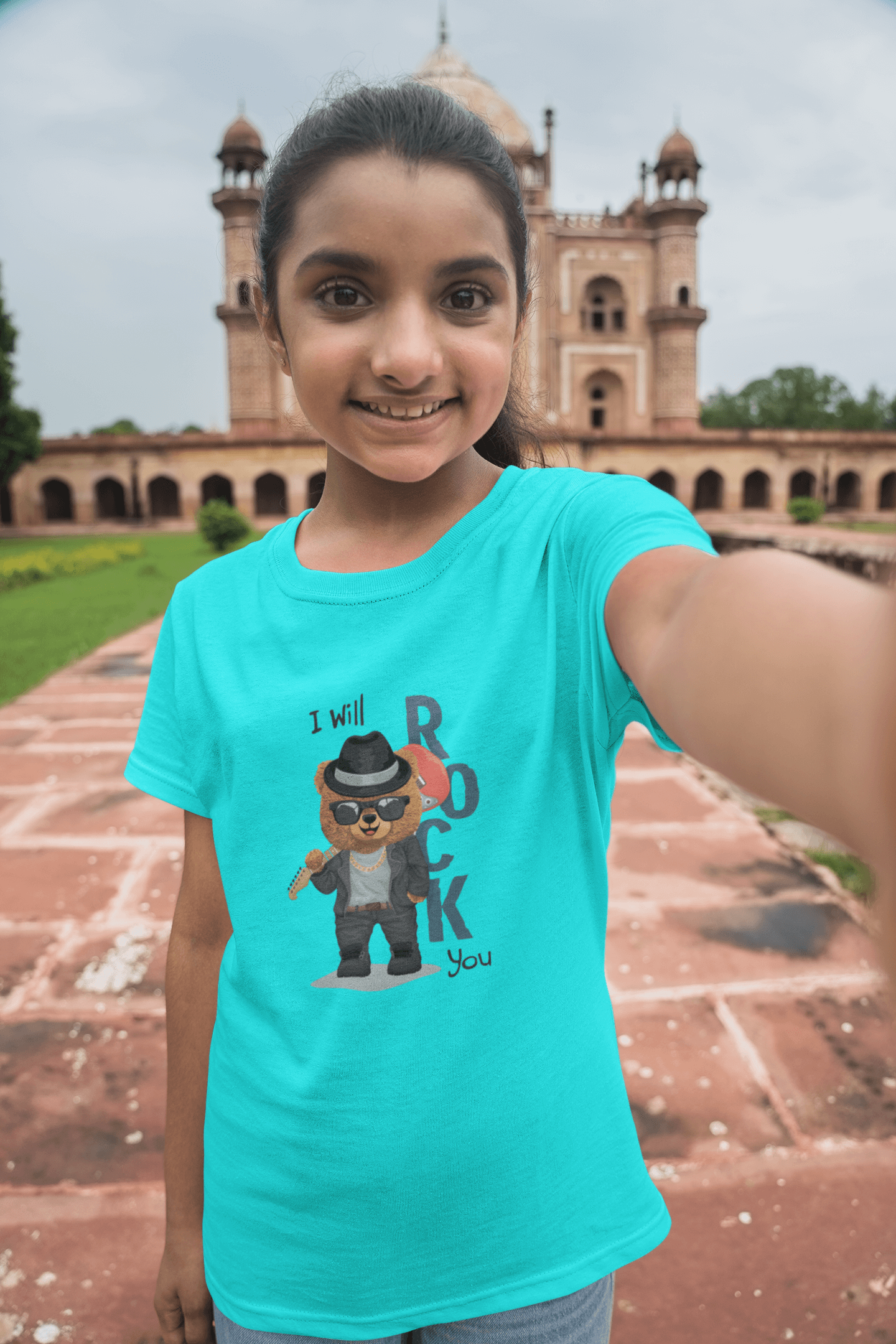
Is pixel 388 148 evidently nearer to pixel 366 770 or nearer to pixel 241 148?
pixel 366 770

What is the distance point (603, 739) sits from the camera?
2.27 ft

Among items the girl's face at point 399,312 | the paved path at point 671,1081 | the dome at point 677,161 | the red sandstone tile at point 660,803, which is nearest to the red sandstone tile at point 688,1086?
the paved path at point 671,1081

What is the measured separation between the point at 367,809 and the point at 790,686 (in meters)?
0.40

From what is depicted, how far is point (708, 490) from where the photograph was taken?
25469 mm

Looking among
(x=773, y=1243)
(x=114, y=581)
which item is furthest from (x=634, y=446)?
(x=773, y=1243)

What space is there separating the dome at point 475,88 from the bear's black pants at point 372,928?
27510 millimetres

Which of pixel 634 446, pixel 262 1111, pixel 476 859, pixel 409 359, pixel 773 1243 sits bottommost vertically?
pixel 773 1243

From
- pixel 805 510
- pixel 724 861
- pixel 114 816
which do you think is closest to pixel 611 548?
pixel 724 861

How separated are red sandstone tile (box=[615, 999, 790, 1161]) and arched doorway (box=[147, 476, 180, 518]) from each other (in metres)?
23.9

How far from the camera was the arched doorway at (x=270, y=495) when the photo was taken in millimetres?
23188

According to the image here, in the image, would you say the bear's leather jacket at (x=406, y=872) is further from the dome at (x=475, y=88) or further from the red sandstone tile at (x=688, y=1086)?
the dome at (x=475, y=88)

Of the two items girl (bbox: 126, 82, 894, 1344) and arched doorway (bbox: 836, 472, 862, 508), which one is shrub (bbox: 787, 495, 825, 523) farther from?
girl (bbox: 126, 82, 894, 1344)

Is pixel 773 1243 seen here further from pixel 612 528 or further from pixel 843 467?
pixel 843 467

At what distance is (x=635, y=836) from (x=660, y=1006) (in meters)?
0.95
